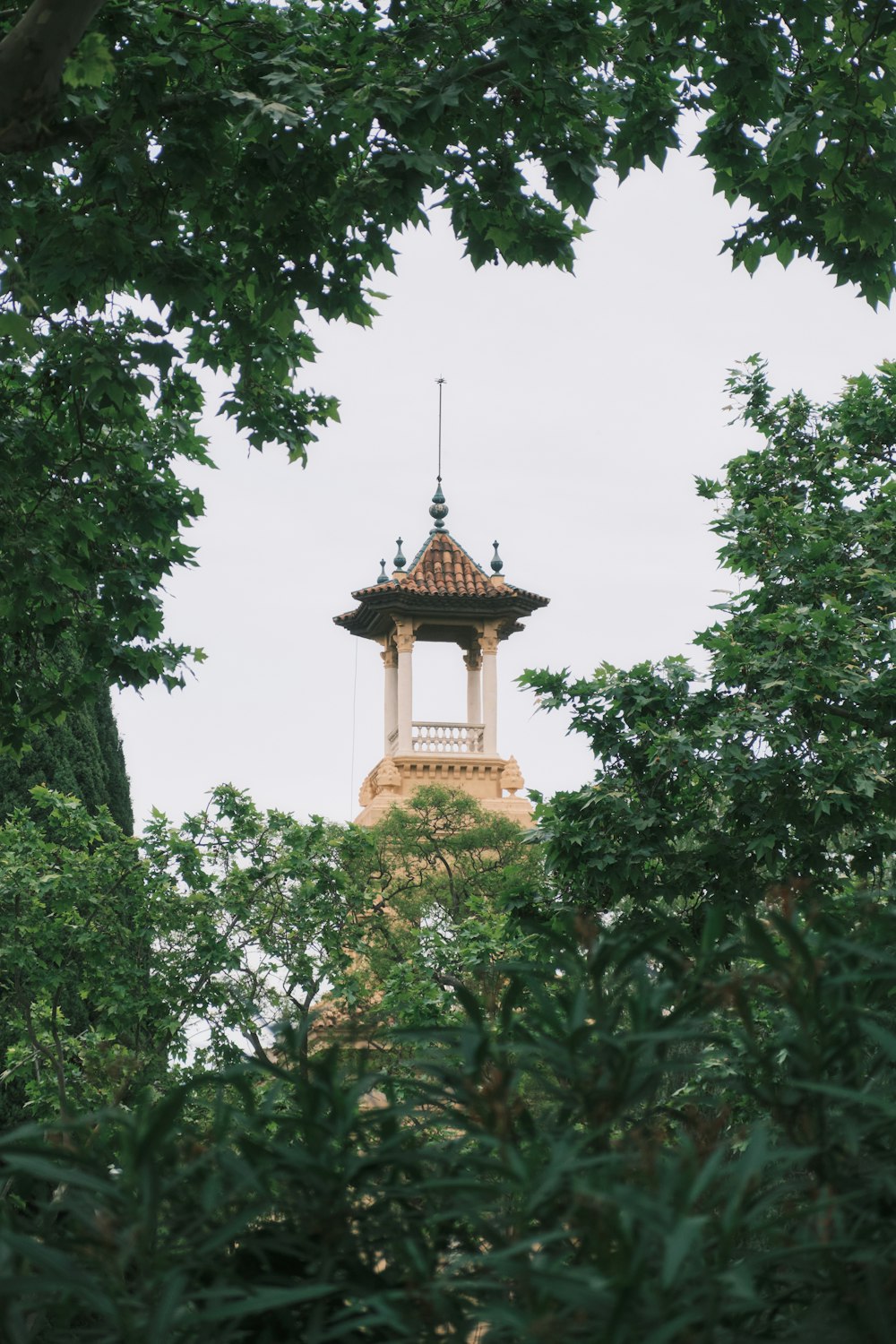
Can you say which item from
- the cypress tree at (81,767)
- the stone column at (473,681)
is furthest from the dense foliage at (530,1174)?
the stone column at (473,681)

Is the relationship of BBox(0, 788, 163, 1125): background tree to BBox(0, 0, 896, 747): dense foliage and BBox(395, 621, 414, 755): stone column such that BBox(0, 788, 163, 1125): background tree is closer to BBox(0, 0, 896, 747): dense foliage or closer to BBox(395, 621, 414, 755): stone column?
BBox(0, 0, 896, 747): dense foliage

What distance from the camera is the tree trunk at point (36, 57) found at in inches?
194

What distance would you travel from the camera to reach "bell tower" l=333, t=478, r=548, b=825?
35906mm

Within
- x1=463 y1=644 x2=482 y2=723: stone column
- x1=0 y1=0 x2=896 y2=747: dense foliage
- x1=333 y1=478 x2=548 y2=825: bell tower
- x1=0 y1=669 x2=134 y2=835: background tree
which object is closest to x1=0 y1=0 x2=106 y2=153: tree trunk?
x1=0 y1=0 x2=896 y2=747: dense foliage

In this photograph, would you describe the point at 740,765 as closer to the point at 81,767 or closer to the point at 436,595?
the point at 81,767

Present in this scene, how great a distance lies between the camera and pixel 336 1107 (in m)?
1.59

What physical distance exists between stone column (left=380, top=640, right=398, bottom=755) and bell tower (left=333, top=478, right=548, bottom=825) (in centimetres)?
2

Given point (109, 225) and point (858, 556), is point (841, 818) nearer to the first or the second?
point (858, 556)

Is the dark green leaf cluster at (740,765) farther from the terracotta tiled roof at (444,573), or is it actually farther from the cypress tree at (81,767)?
the terracotta tiled roof at (444,573)

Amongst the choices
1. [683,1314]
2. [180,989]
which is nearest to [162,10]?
[683,1314]

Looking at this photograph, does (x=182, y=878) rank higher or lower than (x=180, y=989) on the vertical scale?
higher

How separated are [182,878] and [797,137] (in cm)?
1322

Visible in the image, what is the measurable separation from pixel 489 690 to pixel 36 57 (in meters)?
32.6

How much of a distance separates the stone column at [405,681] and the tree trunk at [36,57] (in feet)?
104
